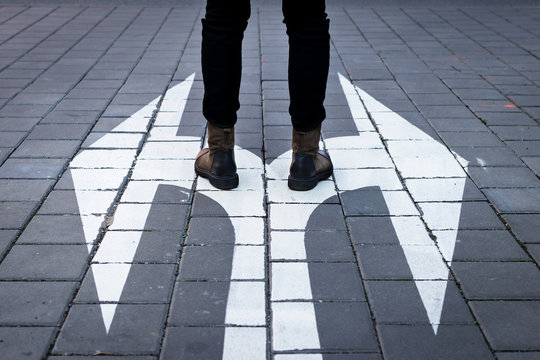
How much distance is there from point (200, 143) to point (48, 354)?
1775 mm

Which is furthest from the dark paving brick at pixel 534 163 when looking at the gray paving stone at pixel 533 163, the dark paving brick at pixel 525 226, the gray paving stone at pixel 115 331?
the gray paving stone at pixel 115 331

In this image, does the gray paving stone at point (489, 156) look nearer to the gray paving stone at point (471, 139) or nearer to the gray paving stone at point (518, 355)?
the gray paving stone at point (471, 139)

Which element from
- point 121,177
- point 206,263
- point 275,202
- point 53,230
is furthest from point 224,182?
point 53,230

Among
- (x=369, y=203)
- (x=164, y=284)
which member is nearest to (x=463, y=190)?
(x=369, y=203)

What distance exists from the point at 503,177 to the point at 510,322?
1.21 meters

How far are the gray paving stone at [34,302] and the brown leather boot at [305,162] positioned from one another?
1.17 meters

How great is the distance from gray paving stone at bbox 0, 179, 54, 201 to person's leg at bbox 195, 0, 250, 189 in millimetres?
741

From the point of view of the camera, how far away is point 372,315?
2.08 m

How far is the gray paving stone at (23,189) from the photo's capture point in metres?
2.85

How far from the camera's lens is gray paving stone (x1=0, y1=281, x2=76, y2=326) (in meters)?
2.04

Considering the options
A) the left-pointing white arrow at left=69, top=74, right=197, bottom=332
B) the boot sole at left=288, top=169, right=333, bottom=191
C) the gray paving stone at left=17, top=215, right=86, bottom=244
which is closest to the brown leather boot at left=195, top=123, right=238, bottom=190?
the left-pointing white arrow at left=69, top=74, right=197, bottom=332

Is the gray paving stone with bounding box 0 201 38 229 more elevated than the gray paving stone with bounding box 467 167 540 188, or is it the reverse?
the gray paving stone with bounding box 0 201 38 229

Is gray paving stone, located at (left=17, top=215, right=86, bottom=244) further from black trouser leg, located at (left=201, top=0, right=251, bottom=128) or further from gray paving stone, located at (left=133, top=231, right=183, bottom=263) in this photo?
black trouser leg, located at (left=201, top=0, right=251, bottom=128)

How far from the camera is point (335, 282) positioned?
2254 millimetres
